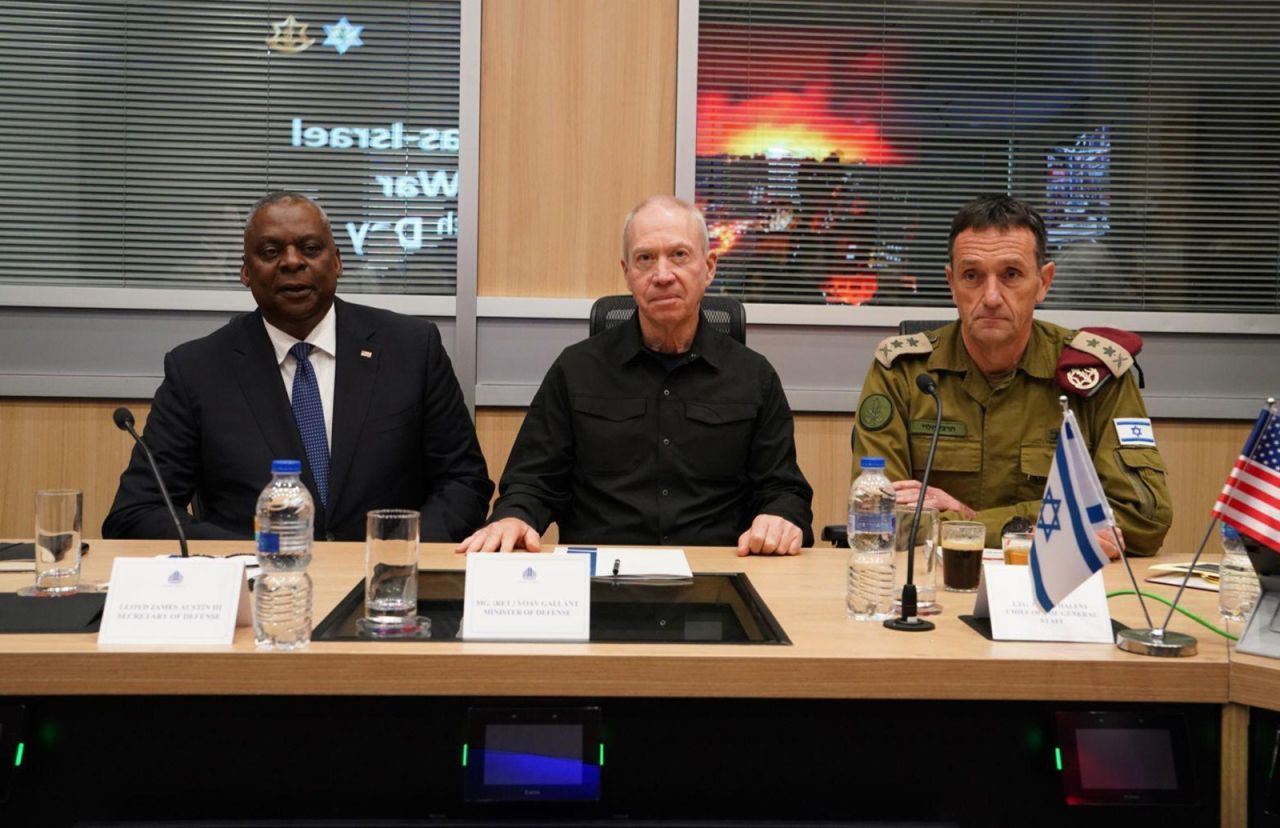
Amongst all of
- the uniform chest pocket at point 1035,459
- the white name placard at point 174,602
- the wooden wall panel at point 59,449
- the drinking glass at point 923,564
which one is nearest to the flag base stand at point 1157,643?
the drinking glass at point 923,564

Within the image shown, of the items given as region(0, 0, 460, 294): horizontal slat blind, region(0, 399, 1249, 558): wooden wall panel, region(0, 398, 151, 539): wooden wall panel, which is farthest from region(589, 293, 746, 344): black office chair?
region(0, 398, 151, 539): wooden wall panel

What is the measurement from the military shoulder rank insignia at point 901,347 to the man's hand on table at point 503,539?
3.08ft

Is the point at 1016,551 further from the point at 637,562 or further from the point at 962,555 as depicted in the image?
the point at 637,562

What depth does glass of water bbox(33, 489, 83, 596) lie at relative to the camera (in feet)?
5.01

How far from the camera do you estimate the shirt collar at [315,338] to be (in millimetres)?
2502

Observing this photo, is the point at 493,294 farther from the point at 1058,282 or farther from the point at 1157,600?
the point at 1157,600

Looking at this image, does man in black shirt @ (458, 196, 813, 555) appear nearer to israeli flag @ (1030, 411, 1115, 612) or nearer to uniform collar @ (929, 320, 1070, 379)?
uniform collar @ (929, 320, 1070, 379)

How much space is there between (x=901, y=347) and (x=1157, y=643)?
1208 millimetres

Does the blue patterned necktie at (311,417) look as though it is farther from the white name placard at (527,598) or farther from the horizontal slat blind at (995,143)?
the horizontal slat blind at (995,143)

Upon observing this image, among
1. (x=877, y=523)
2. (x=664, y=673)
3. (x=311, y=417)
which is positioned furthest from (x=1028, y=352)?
(x=311, y=417)

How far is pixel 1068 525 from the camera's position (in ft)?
4.20

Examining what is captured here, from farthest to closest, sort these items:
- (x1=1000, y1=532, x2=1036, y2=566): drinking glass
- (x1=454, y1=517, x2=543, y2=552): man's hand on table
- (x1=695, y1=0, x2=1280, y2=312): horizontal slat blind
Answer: (x1=695, y1=0, x2=1280, y2=312): horizontal slat blind
(x1=454, y1=517, x2=543, y2=552): man's hand on table
(x1=1000, y1=532, x2=1036, y2=566): drinking glass

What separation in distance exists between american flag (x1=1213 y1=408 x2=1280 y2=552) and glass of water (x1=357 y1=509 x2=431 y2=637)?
38.0 inches

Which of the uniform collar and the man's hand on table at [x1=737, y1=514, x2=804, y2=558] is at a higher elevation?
the uniform collar
